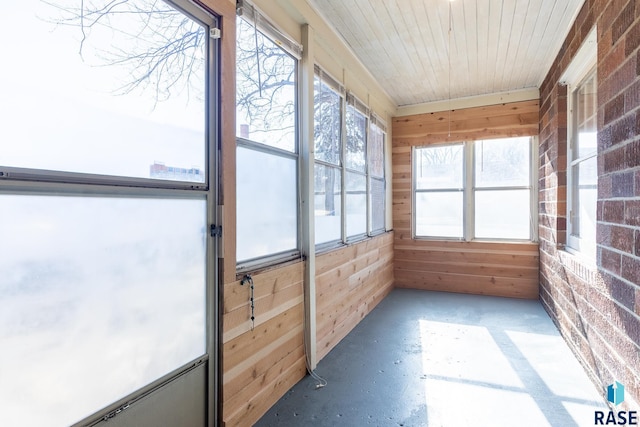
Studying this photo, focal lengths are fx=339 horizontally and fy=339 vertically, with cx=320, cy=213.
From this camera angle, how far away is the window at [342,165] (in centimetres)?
295

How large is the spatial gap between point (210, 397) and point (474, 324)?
2919mm

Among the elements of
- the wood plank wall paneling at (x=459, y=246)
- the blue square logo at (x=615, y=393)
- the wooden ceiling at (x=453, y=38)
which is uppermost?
the wooden ceiling at (x=453, y=38)

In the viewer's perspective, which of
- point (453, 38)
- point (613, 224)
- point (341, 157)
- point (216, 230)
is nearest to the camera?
point (216, 230)

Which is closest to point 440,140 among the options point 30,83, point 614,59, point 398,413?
point 614,59

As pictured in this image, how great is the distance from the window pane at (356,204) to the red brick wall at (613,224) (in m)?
2.00

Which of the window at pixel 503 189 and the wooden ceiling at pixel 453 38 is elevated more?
the wooden ceiling at pixel 453 38

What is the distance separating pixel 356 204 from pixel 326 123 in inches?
43.5

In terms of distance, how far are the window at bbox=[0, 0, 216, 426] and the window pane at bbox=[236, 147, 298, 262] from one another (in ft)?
0.91

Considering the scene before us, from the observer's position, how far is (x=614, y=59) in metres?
1.98

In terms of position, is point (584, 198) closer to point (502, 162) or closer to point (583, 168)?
point (583, 168)

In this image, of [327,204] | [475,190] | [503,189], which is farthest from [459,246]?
[327,204]

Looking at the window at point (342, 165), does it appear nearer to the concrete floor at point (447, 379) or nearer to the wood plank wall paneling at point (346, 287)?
the wood plank wall paneling at point (346, 287)

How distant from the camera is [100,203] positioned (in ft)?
4.11

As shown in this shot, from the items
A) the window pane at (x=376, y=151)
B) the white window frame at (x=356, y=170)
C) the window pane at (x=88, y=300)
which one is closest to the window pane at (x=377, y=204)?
the window pane at (x=376, y=151)
